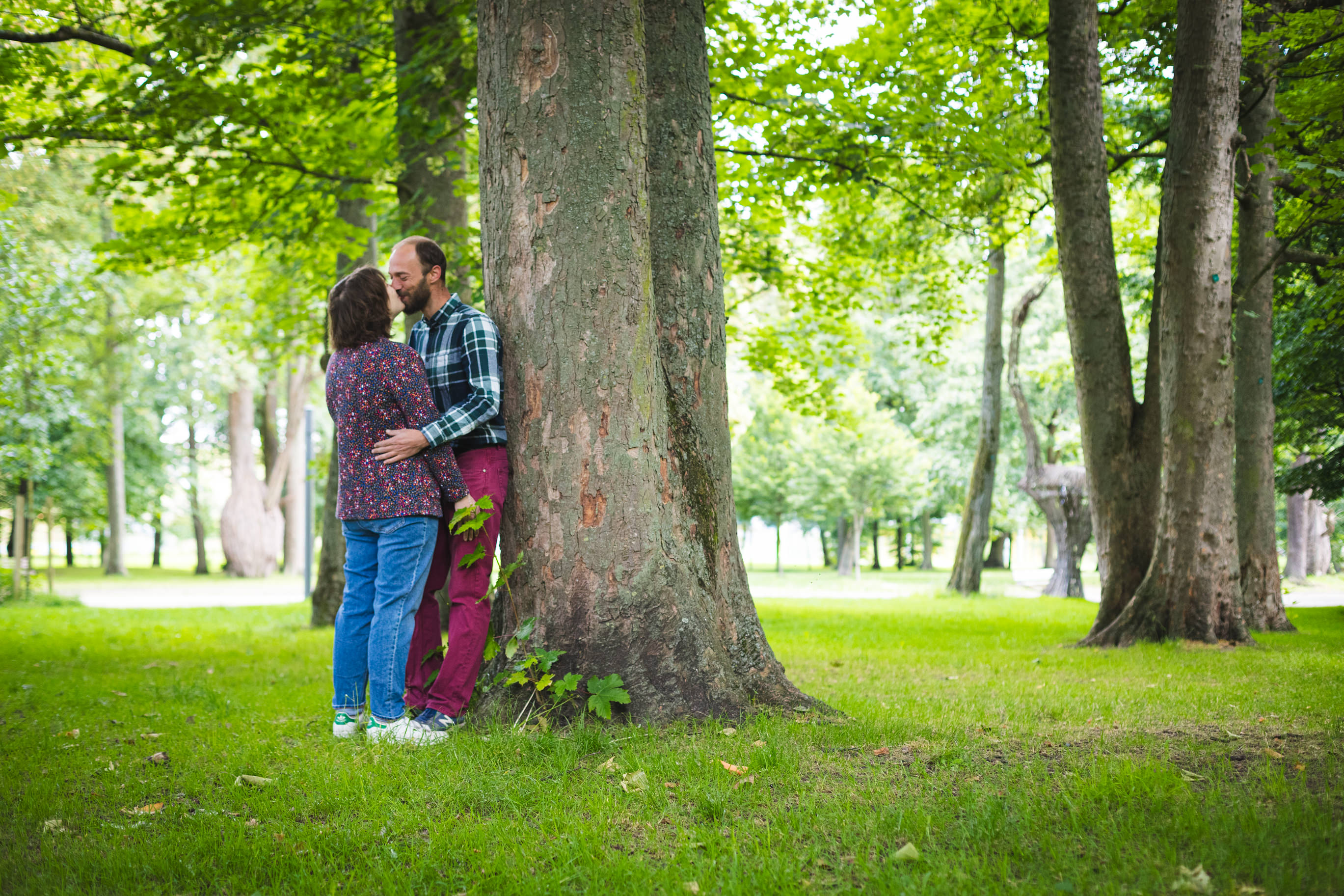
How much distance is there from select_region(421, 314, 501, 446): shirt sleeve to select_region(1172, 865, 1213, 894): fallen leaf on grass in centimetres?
313

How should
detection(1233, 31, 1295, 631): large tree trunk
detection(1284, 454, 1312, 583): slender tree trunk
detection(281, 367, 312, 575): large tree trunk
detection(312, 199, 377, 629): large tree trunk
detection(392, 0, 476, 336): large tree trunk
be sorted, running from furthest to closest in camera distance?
detection(281, 367, 312, 575): large tree trunk, detection(1284, 454, 1312, 583): slender tree trunk, detection(312, 199, 377, 629): large tree trunk, detection(1233, 31, 1295, 631): large tree trunk, detection(392, 0, 476, 336): large tree trunk

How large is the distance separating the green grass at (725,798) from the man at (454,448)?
367 millimetres

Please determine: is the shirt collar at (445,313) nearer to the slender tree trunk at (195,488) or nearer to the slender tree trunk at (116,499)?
the slender tree trunk at (116,499)

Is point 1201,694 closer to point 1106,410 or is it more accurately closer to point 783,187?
point 1106,410

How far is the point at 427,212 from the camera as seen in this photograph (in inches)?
363

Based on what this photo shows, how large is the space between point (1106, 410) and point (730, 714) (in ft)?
19.3

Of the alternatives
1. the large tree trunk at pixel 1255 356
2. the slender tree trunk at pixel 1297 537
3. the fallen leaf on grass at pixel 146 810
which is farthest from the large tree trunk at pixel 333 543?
the slender tree trunk at pixel 1297 537

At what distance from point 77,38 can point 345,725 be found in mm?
7893

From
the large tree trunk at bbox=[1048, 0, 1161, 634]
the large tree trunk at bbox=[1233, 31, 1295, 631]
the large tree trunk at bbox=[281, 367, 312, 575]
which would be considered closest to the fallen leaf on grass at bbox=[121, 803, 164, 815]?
the large tree trunk at bbox=[1048, 0, 1161, 634]

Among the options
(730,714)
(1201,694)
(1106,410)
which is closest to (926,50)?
(1106,410)

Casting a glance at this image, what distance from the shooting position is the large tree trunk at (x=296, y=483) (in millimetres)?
31172

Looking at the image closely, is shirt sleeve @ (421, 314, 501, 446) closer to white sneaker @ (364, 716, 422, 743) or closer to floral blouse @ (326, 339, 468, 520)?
floral blouse @ (326, 339, 468, 520)

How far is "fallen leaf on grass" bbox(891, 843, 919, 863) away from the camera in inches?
99.7

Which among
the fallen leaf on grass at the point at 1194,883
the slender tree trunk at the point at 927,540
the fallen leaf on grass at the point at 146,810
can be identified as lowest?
the slender tree trunk at the point at 927,540
